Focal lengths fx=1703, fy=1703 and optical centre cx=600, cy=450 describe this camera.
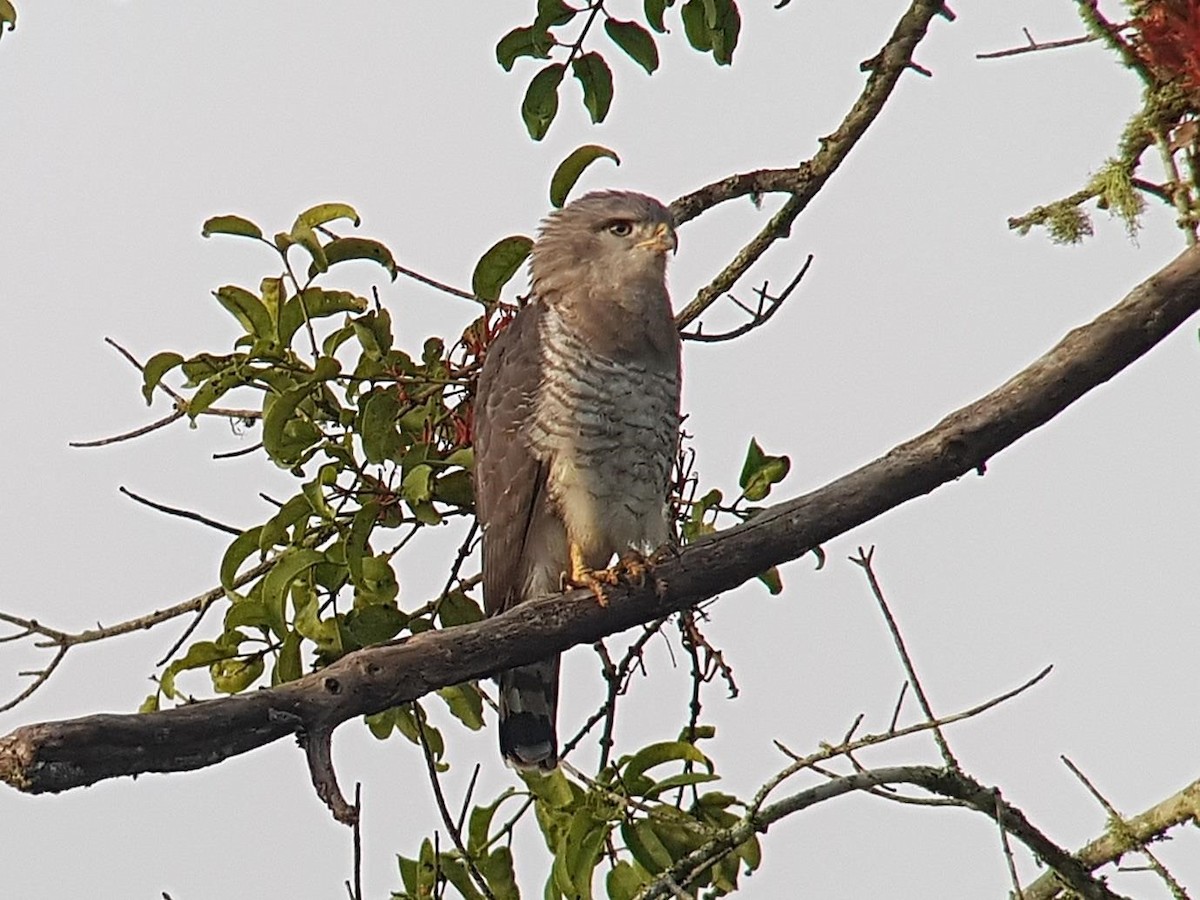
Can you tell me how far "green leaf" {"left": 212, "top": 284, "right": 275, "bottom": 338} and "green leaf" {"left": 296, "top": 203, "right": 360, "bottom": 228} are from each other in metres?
0.21

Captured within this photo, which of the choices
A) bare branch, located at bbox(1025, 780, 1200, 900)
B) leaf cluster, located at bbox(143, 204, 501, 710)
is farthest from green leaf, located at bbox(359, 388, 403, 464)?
bare branch, located at bbox(1025, 780, 1200, 900)

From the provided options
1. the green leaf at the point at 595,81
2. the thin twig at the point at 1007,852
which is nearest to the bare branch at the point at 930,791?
the thin twig at the point at 1007,852

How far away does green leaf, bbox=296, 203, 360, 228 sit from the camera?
12.8 ft

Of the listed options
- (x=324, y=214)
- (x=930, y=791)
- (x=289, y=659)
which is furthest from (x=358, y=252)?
(x=930, y=791)

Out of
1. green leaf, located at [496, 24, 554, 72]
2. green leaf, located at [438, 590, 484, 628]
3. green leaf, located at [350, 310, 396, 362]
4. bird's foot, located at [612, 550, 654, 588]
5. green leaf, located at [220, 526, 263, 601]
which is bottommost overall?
bird's foot, located at [612, 550, 654, 588]

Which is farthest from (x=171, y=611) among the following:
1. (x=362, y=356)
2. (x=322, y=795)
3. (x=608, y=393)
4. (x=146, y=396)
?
(x=322, y=795)

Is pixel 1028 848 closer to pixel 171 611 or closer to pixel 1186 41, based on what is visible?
pixel 1186 41

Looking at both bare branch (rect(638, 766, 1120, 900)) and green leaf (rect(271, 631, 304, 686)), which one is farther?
green leaf (rect(271, 631, 304, 686))

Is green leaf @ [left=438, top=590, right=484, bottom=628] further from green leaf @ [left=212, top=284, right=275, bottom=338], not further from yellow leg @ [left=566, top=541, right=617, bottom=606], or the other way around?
green leaf @ [left=212, top=284, right=275, bottom=338]

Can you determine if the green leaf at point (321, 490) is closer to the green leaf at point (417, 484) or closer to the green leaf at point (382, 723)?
the green leaf at point (417, 484)

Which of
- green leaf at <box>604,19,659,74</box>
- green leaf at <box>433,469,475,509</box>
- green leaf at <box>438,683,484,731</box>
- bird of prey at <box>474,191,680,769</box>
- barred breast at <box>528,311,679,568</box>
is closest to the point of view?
green leaf at <box>604,19,659,74</box>

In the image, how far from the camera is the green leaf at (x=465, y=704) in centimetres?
439

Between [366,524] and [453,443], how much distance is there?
1.73ft

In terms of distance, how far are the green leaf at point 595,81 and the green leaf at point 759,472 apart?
35.9 inches
